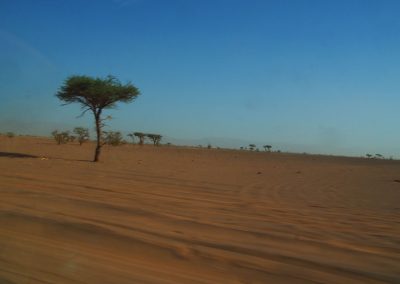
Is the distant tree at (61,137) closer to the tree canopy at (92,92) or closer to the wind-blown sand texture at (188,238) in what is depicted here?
the tree canopy at (92,92)

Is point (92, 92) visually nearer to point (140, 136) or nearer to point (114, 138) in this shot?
point (114, 138)

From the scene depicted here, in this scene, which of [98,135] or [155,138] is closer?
[98,135]

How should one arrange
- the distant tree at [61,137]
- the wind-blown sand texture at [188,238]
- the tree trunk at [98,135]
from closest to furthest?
the wind-blown sand texture at [188,238] < the tree trunk at [98,135] < the distant tree at [61,137]

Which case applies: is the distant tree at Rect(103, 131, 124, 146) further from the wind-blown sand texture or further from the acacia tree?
the wind-blown sand texture

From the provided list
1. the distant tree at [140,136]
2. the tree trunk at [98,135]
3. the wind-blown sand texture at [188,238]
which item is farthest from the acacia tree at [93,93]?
the distant tree at [140,136]

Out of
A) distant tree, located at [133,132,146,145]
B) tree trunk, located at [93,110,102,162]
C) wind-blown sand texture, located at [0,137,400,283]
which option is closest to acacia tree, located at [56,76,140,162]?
tree trunk, located at [93,110,102,162]

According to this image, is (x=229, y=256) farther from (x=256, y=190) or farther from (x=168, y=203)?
(x=256, y=190)

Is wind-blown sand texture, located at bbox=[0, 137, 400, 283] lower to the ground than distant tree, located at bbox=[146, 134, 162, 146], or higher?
lower

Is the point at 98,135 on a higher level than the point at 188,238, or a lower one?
higher

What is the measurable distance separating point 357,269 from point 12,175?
9514mm

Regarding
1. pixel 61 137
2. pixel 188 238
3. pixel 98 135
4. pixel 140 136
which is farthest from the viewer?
pixel 140 136

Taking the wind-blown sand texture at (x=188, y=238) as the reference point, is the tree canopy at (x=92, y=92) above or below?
above

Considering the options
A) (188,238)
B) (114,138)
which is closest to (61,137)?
(114,138)

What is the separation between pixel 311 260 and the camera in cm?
447
